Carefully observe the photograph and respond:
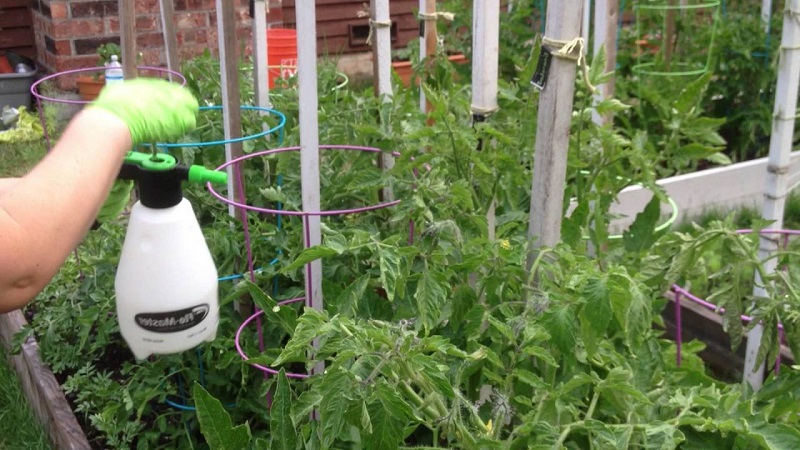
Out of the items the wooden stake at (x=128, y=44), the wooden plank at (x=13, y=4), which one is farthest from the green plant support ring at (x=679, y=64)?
the wooden plank at (x=13, y=4)

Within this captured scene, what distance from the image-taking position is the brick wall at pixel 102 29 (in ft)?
18.1

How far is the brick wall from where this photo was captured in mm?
5527

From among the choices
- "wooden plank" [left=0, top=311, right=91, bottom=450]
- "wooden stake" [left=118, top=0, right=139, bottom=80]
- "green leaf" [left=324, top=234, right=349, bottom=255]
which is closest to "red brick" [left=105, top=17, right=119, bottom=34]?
"wooden plank" [left=0, top=311, right=91, bottom=450]

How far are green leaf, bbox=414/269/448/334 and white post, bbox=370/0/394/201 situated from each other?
65 cm

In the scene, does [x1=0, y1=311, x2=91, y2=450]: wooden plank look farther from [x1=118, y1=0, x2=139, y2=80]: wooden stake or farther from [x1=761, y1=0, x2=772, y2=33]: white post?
[x1=761, y1=0, x2=772, y2=33]: white post

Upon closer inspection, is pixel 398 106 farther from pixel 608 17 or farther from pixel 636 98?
pixel 636 98

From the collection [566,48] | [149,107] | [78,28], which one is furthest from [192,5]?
[566,48]

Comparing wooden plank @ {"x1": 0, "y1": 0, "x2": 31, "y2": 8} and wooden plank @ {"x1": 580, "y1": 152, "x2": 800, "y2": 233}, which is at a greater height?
wooden plank @ {"x1": 0, "y1": 0, "x2": 31, "y2": 8}

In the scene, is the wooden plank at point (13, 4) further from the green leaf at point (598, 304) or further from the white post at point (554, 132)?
the green leaf at point (598, 304)

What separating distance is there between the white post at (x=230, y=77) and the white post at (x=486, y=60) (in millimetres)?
560

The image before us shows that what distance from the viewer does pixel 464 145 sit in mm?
1857

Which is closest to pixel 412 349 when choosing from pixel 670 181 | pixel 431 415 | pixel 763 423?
pixel 431 415

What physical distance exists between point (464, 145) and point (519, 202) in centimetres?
36

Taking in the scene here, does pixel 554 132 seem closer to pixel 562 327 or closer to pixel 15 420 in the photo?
pixel 562 327
